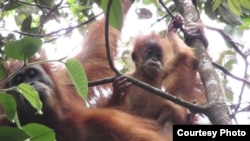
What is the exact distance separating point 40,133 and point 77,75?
0.31 metres

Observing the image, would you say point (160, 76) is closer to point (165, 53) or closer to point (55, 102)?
point (165, 53)

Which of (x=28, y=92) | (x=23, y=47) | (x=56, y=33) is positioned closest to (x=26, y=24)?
(x=56, y=33)

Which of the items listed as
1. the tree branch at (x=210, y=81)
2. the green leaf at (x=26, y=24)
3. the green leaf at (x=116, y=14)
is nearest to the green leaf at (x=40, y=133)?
the green leaf at (x=116, y=14)

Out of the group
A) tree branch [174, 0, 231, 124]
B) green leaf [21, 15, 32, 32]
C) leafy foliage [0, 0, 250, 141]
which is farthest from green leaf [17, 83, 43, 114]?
green leaf [21, 15, 32, 32]

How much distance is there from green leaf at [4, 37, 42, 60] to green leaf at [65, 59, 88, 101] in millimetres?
161

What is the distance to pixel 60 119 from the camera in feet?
11.5

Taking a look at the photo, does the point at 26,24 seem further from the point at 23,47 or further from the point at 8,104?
the point at 8,104

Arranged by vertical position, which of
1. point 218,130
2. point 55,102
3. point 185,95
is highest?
point 218,130

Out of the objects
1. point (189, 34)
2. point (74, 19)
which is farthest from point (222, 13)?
point (74, 19)

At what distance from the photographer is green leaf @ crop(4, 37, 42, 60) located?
6.86 feet

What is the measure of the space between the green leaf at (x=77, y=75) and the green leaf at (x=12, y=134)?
1.20 ft

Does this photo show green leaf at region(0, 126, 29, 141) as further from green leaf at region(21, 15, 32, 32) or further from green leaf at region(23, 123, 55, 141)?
green leaf at region(21, 15, 32, 32)

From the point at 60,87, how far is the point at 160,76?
1045mm

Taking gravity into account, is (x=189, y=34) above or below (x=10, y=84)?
above
